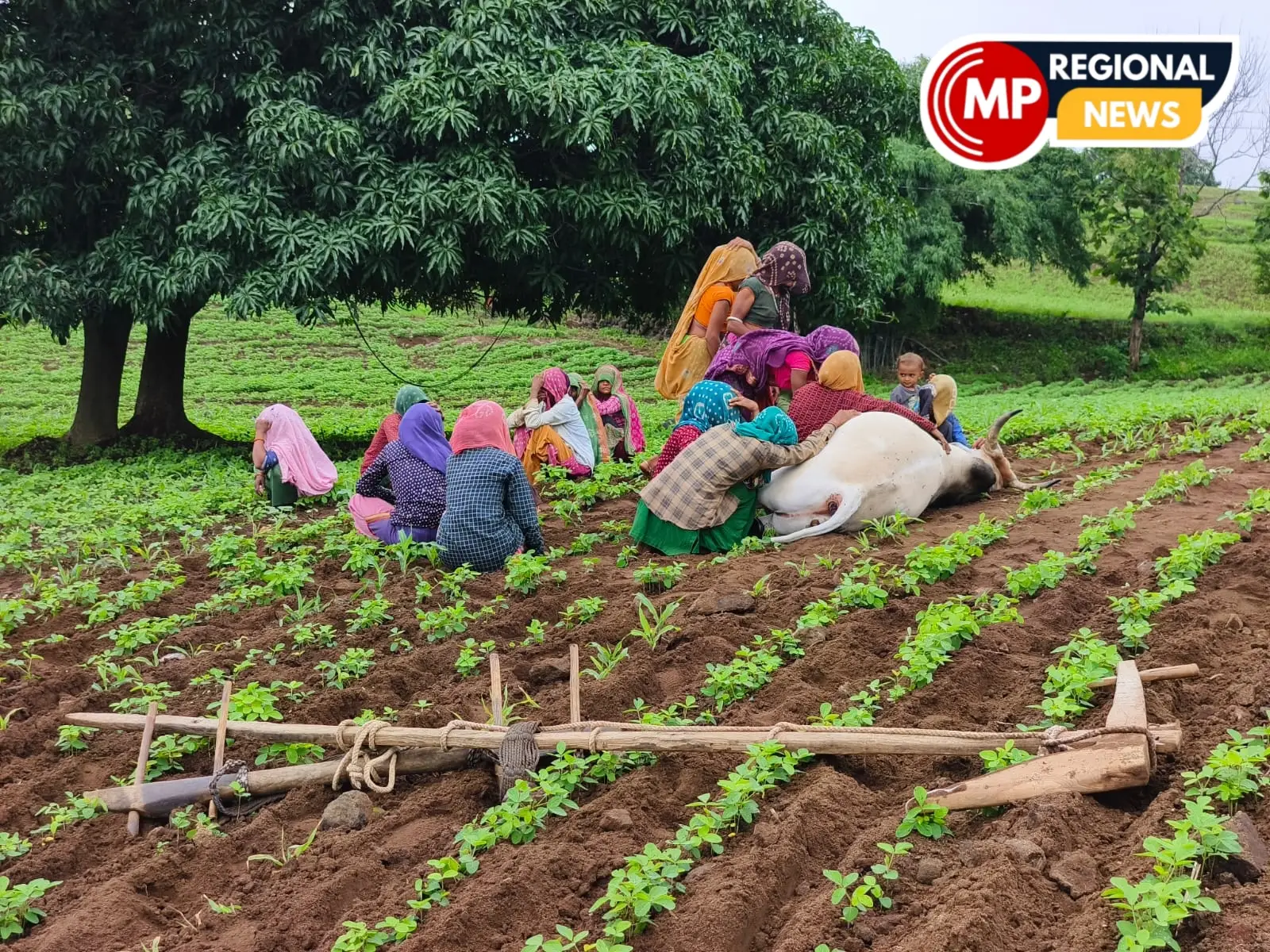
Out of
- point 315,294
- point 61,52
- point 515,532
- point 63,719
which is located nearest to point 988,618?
point 515,532

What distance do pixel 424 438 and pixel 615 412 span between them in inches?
127

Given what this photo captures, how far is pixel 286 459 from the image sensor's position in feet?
29.8

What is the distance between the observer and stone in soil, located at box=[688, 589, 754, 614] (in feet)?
17.2

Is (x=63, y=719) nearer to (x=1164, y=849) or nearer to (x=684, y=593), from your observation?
(x=684, y=593)

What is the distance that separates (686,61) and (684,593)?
7273 mm

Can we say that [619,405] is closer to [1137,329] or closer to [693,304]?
[693,304]

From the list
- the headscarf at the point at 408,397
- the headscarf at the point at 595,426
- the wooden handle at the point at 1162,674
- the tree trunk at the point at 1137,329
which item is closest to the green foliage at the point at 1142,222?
the tree trunk at the point at 1137,329

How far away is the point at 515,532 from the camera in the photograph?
6.59 metres

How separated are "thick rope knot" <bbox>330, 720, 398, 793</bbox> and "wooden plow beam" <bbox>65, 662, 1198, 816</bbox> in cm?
3

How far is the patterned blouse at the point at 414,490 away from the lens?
7.13 metres

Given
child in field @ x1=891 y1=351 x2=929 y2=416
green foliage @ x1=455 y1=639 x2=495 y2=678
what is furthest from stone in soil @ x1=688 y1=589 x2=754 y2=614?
child in field @ x1=891 y1=351 x2=929 y2=416

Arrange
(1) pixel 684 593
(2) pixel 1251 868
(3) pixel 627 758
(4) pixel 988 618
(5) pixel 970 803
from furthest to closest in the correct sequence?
(1) pixel 684 593, (4) pixel 988 618, (3) pixel 627 758, (5) pixel 970 803, (2) pixel 1251 868

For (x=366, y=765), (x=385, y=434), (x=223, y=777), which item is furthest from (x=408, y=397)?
(x=366, y=765)

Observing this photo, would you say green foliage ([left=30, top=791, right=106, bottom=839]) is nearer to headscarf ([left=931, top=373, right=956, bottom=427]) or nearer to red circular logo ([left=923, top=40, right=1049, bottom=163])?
headscarf ([left=931, top=373, right=956, bottom=427])
